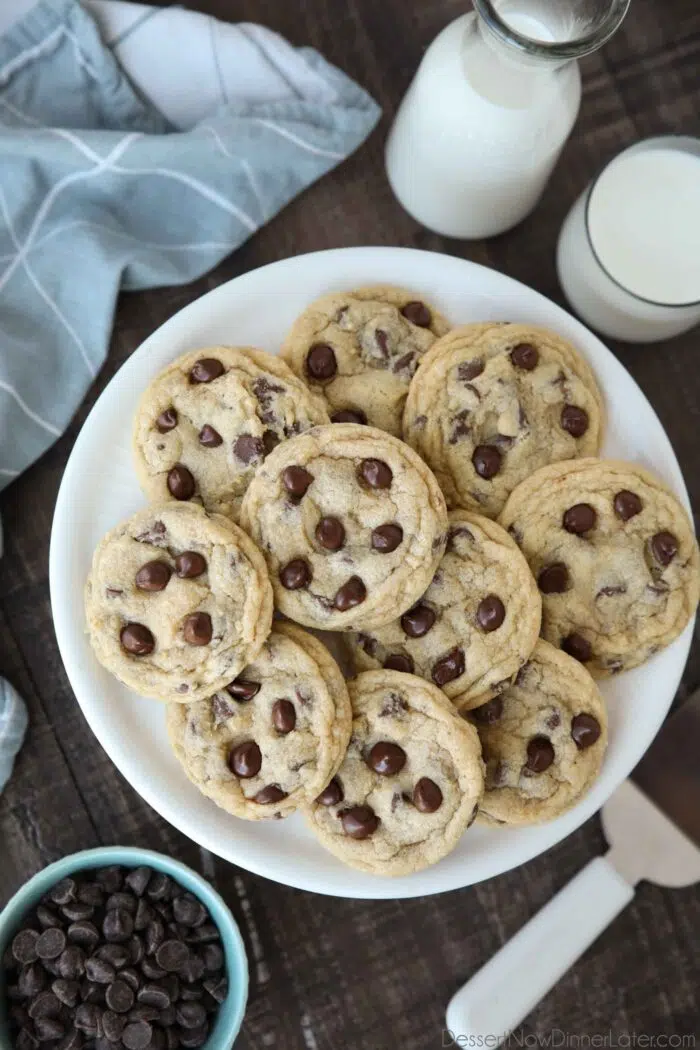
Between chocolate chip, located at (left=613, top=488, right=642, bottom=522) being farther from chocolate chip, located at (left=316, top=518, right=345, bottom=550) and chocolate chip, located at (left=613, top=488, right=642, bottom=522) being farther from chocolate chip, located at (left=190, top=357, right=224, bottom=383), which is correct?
chocolate chip, located at (left=190, top=357, right=224, bottom=383)

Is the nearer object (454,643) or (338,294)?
(454,643)

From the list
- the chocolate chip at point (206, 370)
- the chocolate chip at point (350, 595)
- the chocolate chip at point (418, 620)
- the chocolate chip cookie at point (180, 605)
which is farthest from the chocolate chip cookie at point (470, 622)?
the chocolate chip at point (206, 370)

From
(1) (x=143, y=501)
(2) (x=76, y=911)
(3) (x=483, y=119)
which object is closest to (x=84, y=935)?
(2) (x=76, y=911)

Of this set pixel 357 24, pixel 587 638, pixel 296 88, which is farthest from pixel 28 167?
pixel 587 638

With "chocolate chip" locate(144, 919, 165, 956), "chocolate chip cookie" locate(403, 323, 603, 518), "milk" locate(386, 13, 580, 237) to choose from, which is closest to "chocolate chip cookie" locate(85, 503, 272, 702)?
"chocolate chip cookie" locate(403, 323, 603, 518)

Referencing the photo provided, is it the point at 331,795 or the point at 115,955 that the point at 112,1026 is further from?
the point at 331,795

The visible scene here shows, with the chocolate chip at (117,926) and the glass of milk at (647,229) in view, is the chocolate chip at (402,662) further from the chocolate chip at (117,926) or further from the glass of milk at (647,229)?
the glass of milk at (647,229)

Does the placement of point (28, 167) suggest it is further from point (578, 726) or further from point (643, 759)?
point (643, 759)
